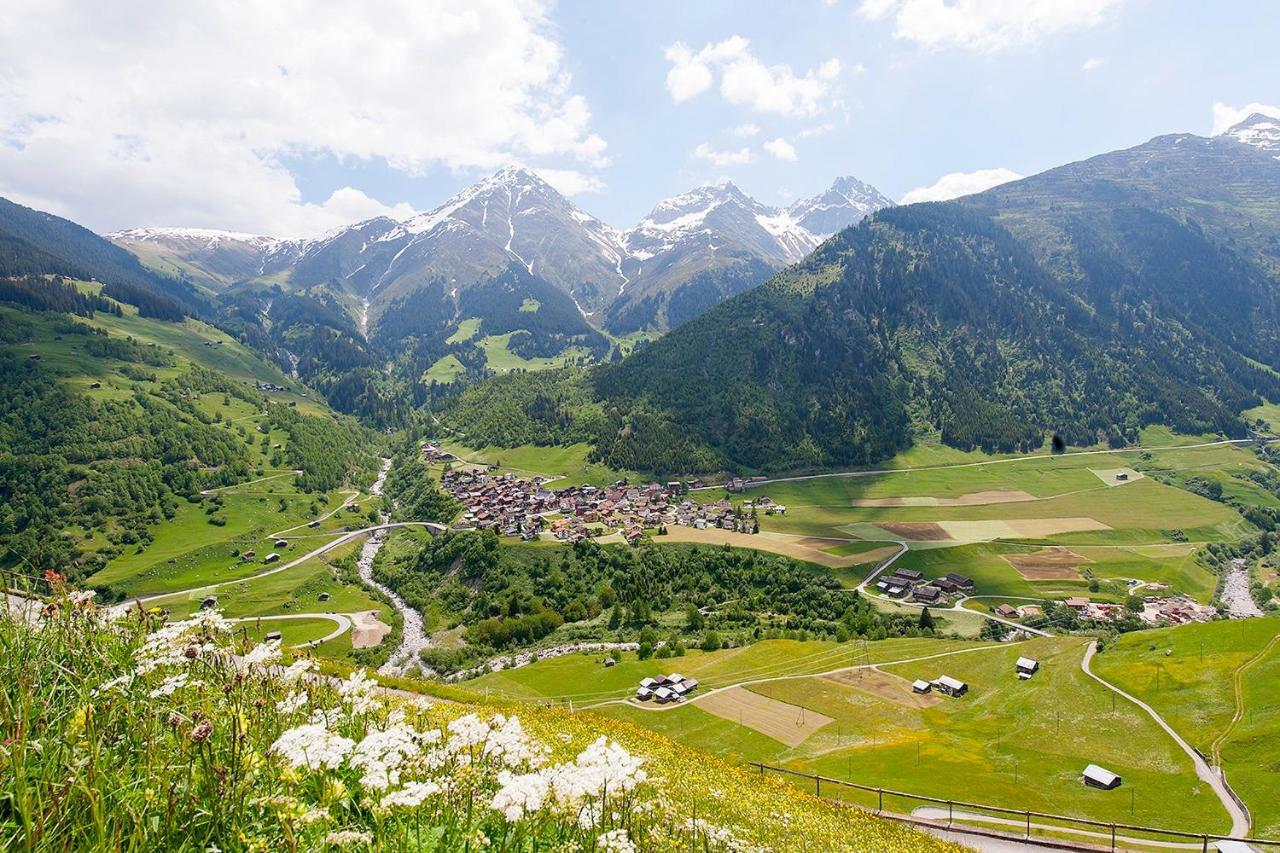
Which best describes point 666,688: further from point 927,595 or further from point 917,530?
point 917,530

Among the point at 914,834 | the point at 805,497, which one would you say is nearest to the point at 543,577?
the point at 805,497

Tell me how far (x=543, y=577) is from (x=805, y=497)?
8902 cm

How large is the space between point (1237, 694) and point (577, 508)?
445 feet

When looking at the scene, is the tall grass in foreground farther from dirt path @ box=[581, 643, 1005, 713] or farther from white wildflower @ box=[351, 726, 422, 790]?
dirt path @ box=[581, 643, 1005, 713]

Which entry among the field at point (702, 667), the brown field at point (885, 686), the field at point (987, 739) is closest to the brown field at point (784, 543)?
the field at point (702, 667)

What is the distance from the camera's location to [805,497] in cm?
17675

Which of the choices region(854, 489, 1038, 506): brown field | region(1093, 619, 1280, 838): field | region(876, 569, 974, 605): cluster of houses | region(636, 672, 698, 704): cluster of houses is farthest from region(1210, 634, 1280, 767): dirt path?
region(854, 489, 1038, 506): brown field

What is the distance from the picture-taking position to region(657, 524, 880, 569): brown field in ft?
419

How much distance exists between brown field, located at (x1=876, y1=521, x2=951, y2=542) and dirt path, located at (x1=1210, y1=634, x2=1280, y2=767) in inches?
3218

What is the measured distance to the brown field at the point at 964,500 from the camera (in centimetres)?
16452

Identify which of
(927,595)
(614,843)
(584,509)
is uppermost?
(614,843)

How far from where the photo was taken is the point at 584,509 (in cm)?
16500

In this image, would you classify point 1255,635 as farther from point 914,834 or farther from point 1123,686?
point 914,834

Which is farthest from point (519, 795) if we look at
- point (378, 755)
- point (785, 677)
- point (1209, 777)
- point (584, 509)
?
point (584, 509)
